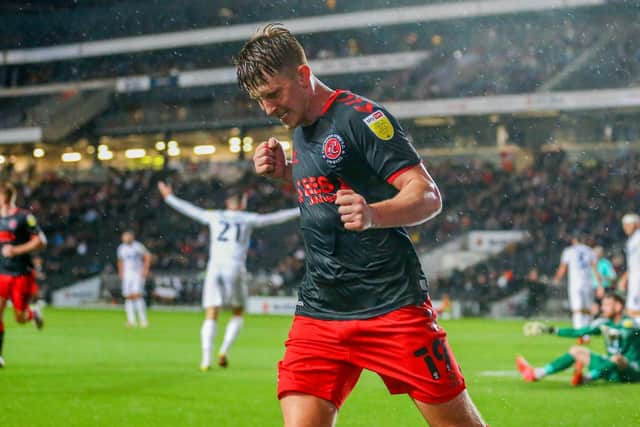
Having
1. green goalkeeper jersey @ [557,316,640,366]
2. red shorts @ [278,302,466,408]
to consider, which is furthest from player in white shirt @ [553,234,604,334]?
red shorts @ [278,302,466,408]

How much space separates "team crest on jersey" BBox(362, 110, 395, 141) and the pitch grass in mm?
4171

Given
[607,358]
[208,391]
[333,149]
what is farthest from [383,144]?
[607,358]

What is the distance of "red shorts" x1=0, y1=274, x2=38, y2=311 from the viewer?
37.5ft

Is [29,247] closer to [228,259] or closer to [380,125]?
[228,259]

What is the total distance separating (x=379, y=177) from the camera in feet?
12.1

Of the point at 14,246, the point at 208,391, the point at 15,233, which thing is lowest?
the point at 208,391

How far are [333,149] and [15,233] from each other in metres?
8.62

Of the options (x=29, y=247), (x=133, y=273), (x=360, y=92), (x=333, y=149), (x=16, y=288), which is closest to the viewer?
(x=333, y=149)

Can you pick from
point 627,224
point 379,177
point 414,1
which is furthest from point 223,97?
point 379,177

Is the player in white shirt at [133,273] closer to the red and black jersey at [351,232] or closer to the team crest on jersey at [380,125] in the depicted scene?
the red and black jersey at [351,232]

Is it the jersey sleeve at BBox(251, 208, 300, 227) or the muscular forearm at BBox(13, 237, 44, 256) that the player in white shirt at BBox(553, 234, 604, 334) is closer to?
the jersey sleeve at BBox(251, 208, 300, 227)

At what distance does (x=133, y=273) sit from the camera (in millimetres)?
22141

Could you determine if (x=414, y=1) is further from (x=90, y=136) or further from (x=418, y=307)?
(x=418, y=307)

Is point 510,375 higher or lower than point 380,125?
lower
